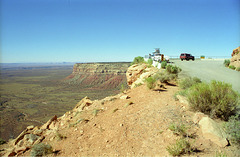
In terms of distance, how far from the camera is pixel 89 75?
422 ft

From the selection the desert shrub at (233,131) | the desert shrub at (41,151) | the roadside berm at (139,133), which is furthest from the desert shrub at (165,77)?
the desert shrub at (41,151)

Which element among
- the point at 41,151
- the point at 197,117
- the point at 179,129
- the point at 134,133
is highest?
the point at 197,117

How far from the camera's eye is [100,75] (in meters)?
123

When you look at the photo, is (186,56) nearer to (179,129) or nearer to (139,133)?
(179,129)

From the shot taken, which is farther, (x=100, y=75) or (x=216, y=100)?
(x=100, y=75)

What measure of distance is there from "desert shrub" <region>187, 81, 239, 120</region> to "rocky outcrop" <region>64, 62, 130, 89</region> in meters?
91.2

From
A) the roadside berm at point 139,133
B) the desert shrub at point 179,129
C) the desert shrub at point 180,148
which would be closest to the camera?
the desert shrub at point 180,148

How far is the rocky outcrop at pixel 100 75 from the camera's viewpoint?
104581 millimetres

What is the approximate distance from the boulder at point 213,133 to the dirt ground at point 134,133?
0.53 feet

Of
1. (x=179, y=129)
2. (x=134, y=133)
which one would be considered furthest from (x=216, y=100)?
(x=134, y=133)

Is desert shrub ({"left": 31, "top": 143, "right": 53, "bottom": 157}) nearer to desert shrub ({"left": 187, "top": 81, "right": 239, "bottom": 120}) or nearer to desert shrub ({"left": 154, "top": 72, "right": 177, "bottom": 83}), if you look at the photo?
desert shrub ({"left": 187, "top": 81, "right": 239, "bottom": 120})

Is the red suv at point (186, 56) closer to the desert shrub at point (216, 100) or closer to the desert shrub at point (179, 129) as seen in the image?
the desert shrub at point (216, 100)

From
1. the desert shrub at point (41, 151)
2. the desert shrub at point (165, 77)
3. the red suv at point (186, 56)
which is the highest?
the red suv at point (186, 56)

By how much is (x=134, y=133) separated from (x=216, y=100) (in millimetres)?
3608
